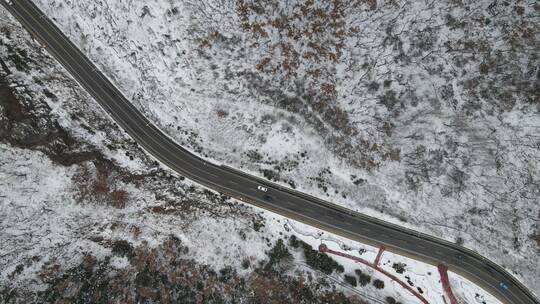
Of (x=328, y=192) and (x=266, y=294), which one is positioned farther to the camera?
(x=328, y=192)

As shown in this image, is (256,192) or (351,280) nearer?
(351,280)

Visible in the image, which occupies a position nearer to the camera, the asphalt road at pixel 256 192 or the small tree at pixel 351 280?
the small tree at pixel 351 280

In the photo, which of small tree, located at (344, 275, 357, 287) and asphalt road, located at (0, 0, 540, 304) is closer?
small tree, located at (344, 275, 357, 287)

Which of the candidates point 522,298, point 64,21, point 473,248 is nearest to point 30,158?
point 64,21

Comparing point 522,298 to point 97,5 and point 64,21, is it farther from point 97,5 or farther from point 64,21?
point 64,21

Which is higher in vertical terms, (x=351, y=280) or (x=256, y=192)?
(x=256, y=192)

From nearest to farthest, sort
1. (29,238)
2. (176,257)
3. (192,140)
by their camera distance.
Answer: (29,238), (176,257), (192,140)

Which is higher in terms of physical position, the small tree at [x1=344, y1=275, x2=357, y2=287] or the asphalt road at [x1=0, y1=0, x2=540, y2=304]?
the asphalt road at [x1=0, y1=0, x2=540, y2=304]

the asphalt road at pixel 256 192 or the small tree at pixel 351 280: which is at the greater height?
the asphalt road at pixel 256 192
